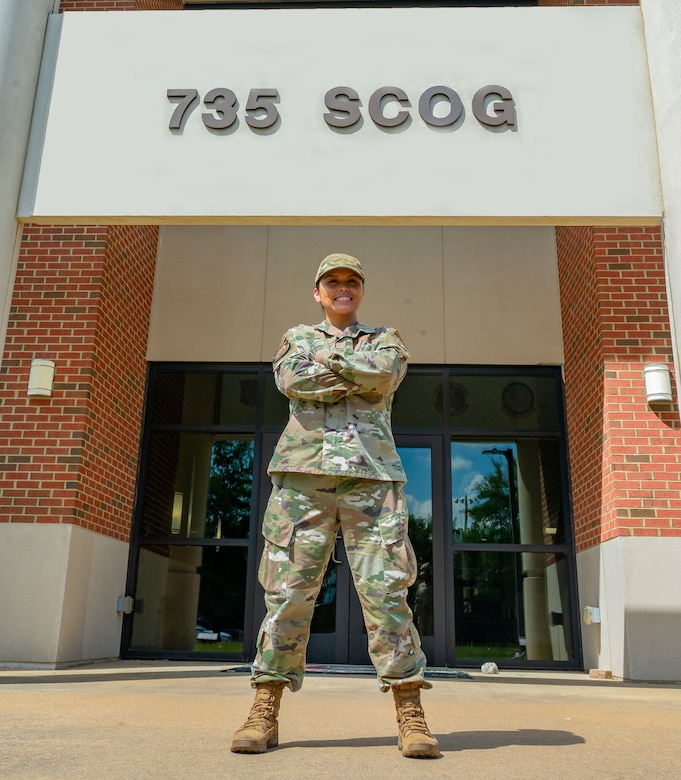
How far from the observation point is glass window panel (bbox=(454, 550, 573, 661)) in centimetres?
622

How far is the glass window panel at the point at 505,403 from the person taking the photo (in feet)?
22.0

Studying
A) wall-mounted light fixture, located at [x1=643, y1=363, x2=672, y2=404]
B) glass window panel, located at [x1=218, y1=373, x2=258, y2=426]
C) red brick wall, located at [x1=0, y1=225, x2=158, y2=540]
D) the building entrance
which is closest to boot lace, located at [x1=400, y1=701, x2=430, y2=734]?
red brick wall, located at [x1=0, y1=225, x2=158, y2=540]

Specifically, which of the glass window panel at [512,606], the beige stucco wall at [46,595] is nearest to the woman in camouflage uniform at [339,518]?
the beige stucco wall at [46,595]

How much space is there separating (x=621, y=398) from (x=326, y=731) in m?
3.77

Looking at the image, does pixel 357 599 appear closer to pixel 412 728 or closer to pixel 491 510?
pixel 491 510

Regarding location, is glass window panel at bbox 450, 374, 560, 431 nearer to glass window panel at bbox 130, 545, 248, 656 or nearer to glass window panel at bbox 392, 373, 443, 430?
glass window panel at bbox 392, 373, 443, 430

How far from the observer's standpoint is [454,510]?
6.57 metres

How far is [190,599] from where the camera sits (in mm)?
6449

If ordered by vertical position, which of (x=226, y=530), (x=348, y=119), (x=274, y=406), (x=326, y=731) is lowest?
(x=326, y=731)

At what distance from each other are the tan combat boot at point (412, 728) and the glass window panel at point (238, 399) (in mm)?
4583

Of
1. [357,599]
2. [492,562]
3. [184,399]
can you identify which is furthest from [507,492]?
[184,399]

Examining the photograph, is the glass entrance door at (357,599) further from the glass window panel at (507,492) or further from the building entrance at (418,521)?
the glass window panel at (507,492)

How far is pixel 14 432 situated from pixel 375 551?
414 centimetres

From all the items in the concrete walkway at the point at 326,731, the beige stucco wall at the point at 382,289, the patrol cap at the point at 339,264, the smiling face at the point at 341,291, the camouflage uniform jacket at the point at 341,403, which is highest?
the beige stucco wall at the point at 382,289
